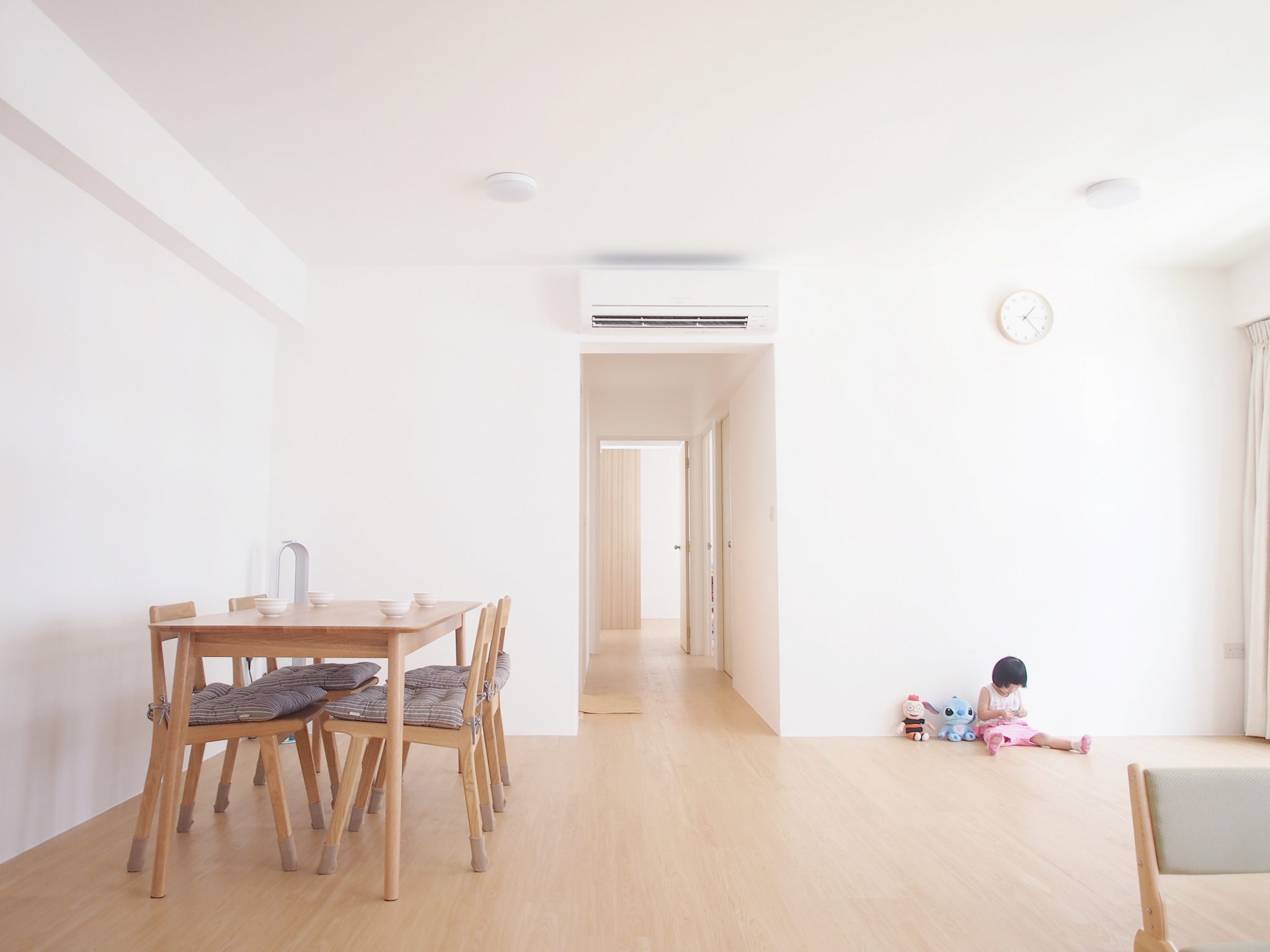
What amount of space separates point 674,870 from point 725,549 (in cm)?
391

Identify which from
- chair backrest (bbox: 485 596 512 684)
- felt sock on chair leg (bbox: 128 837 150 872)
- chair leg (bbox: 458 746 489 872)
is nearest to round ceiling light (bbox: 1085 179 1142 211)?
chair backrest (bbox: 485 596 512 684)

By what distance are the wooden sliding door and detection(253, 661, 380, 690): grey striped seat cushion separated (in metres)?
6.03

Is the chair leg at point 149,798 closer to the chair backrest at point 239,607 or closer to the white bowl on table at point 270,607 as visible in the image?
the white bowl on table at point 270,607

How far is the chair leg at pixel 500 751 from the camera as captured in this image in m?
3.18

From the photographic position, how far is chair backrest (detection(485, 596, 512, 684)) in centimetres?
278

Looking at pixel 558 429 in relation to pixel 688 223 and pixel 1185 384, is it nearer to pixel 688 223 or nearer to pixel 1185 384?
pixel 688 223

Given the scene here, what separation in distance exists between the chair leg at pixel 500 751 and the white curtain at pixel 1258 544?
12.9ft

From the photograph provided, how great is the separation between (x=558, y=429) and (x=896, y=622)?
7.14 feet

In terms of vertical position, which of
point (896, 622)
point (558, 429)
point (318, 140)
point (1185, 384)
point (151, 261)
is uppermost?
point (318, 140)

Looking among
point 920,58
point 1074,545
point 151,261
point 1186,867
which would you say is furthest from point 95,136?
point 1074,545

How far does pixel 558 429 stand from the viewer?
437 centimetres

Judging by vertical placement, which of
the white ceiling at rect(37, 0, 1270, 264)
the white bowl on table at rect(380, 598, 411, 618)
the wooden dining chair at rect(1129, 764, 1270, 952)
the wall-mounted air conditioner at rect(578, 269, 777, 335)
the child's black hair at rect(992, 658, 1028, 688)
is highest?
the white ceiling at rect(37, 0, 1270, 264)

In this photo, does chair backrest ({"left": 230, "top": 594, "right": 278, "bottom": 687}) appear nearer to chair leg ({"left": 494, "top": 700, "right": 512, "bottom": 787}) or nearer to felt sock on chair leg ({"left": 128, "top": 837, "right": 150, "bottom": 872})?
felt sock on chair leg ({"left": 128, "top": 837, "right": 150, "bottom": 872})

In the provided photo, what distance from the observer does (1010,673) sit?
4.00m
